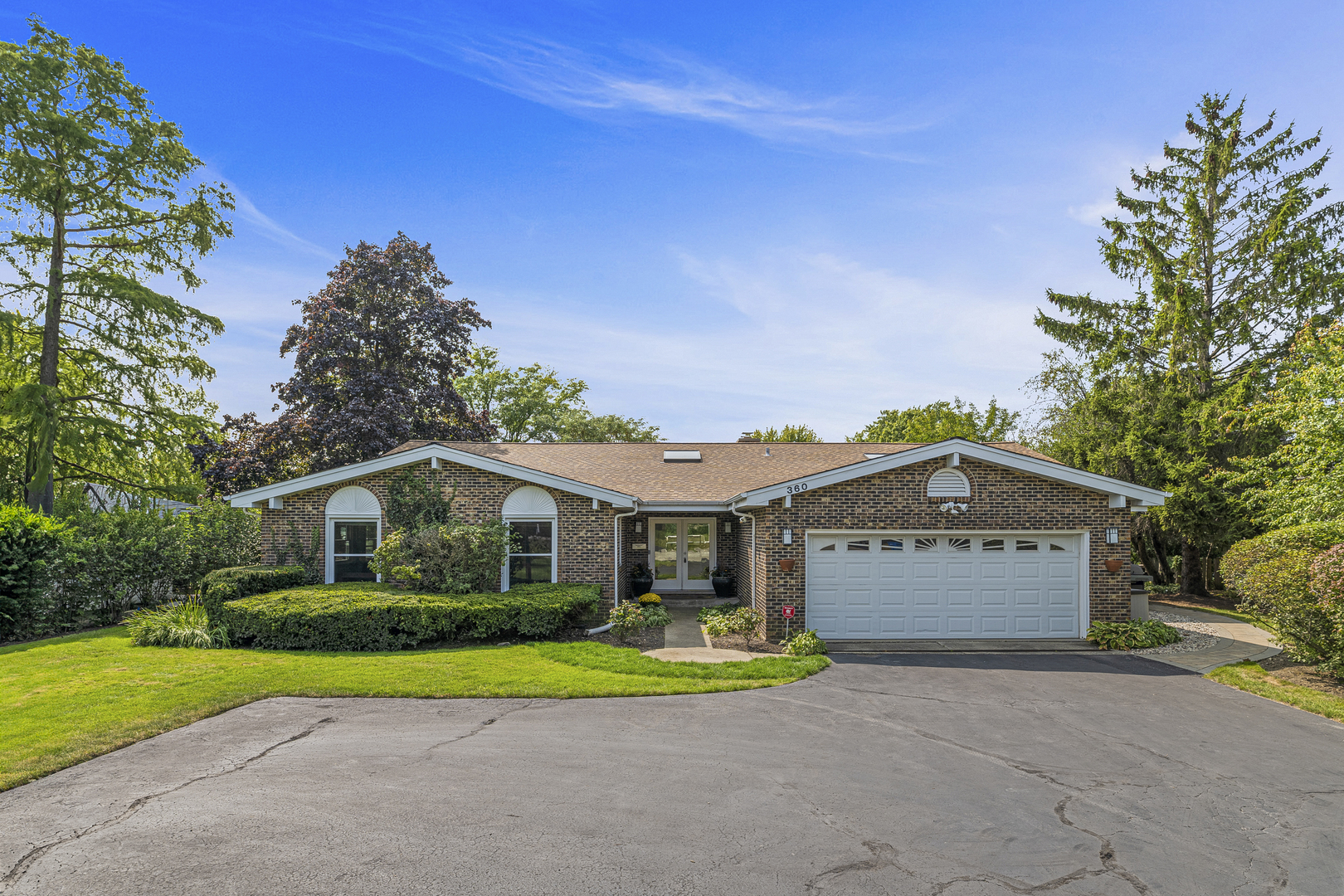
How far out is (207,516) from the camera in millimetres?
16328

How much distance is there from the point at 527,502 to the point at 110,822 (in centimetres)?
987

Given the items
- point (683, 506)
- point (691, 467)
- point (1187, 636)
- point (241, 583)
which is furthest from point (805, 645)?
point (241, 583)

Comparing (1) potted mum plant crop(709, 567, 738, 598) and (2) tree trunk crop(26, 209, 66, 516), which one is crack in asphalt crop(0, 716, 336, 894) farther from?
(2) tree trunk crop(26, 209, 66, 516)

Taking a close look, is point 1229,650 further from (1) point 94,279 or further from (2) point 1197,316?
(1) point 94,279

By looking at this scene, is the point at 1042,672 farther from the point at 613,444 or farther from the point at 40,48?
the point at 40,48

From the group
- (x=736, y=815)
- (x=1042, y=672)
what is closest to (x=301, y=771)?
(x=736, y=815)

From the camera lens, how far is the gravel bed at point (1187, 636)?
12.5 m

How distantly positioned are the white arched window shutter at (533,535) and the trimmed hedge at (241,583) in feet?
14.7

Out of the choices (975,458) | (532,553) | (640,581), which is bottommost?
(640,581)

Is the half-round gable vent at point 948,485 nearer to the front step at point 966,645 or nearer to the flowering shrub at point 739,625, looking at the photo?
the front step at point 966,645

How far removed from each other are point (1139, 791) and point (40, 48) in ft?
92.3

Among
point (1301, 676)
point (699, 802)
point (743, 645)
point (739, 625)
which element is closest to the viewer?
point (699, 802)

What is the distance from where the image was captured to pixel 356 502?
1481 cm

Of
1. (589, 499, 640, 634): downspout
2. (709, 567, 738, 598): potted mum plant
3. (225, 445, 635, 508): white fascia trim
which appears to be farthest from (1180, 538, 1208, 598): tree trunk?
(225, 445, 635, 508): white fascia trim
